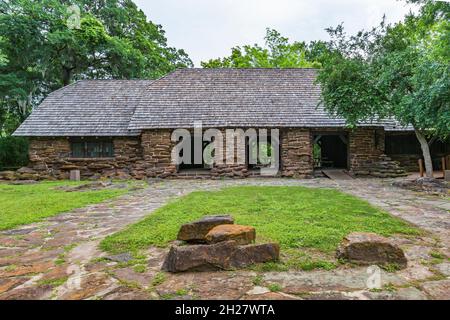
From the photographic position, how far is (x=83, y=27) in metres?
20.7

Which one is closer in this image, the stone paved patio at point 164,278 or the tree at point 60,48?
the stone paved patio at point 164,278

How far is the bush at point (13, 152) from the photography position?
1848 cm

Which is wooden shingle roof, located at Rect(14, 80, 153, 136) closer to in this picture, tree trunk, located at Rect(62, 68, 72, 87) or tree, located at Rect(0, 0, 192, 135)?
tree, located at Rect(0, 0, 192, 135)

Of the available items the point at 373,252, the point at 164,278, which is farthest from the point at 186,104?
the point at 373,252

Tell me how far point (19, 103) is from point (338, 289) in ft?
82.3

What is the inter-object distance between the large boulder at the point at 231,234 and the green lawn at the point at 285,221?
0.64 m

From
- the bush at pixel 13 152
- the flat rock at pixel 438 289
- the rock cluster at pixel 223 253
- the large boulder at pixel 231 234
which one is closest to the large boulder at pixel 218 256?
the rock cluster at pixel 223 253

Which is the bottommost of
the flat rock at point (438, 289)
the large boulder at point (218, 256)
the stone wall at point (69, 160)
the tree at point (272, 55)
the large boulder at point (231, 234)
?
Answer: the flat rock at point (438, 289)

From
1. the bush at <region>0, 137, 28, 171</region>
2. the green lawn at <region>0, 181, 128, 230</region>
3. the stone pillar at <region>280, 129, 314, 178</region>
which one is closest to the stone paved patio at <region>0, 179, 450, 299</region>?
the green lawn at <region>0, 181, 128, 230</region>

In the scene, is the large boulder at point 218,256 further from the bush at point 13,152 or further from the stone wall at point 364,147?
the bush at point 13,152

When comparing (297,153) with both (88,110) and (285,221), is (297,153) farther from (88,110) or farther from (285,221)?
(88,110)

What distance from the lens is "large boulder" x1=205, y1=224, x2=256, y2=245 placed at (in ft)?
11.9

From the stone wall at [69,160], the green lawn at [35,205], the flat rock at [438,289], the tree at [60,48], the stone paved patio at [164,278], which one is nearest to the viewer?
the flat rock at [438,289]

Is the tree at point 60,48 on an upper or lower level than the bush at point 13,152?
upper
